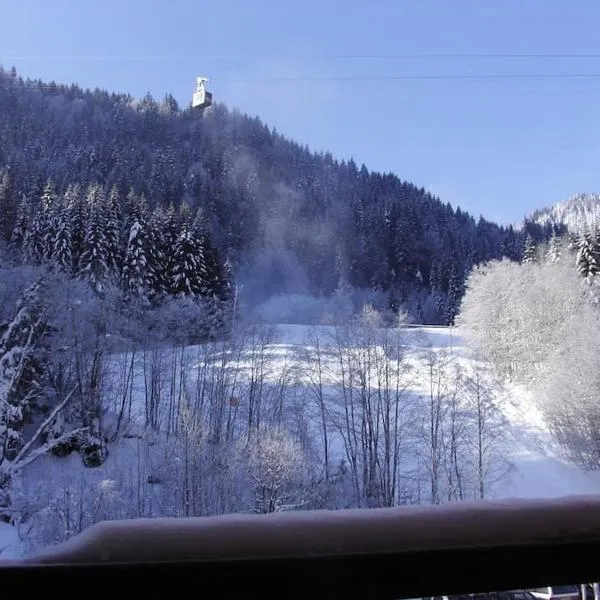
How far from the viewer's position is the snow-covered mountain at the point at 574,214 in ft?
112

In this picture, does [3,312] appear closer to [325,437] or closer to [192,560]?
[325,437]

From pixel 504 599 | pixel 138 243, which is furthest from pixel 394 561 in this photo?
pixel 138 243

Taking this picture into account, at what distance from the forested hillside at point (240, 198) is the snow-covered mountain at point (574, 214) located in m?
4.05

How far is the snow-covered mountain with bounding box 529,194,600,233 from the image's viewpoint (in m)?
34.0

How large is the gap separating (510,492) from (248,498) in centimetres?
828

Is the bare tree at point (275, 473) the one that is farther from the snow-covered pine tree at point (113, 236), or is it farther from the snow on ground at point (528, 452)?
the snow-covered pine tree at point (113, 236)

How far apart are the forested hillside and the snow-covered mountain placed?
→ 159 inches

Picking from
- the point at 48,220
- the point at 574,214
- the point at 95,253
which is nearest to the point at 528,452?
the point at 95,253

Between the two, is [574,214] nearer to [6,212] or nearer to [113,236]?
[113,236]

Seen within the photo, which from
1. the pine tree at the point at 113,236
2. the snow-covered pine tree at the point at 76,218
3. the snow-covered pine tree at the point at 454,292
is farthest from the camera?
the snow-covered pine tree at the point at 454,292

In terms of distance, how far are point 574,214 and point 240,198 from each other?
121ft

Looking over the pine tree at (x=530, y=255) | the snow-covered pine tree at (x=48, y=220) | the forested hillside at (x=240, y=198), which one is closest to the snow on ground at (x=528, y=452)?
the pine tree at (x=530, y=255)

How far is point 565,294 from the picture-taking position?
24281 mm

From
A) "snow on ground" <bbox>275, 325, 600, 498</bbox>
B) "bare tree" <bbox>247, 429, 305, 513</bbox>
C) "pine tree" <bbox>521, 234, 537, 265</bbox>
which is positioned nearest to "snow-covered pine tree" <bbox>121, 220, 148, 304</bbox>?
"snow on ground" <bbox>275, 325, 600, 498</bbox>
